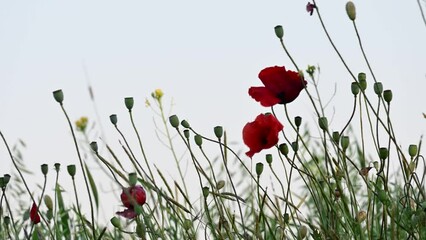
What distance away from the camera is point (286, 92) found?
198 cm

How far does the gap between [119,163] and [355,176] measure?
191cm

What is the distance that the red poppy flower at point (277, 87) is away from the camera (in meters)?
1.99

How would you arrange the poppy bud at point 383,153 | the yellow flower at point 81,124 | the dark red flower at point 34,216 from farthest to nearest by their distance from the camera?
the yellow flower at point 81,124
the dark red flower at point 34,216
the poppy bud at point 383,153

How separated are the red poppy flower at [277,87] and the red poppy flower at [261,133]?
4 cm

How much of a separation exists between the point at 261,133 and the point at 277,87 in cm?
12

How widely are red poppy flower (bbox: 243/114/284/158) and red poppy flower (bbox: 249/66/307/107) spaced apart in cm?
4

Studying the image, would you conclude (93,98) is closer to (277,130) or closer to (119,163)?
(119,163)

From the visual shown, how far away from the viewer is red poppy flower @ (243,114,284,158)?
191 centimetres

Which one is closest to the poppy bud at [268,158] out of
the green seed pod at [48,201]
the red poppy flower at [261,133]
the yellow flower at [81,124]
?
the red poppy flower at [261,133]

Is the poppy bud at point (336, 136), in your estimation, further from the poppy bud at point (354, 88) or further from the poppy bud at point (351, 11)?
the poppy bud at point (351, 11)

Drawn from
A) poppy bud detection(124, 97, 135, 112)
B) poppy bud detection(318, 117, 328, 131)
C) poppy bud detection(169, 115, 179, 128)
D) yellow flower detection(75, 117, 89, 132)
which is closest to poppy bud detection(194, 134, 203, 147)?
poppy bud detection(169, 115, 179, 128)

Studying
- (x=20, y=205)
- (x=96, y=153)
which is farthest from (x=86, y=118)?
(x=96, y=153)

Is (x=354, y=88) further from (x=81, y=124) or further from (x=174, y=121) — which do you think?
(x=81, y=124)

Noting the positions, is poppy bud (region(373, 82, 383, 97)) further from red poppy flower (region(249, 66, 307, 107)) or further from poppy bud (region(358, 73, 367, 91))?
red poppy flower (region(249, 66, 307, 107))
